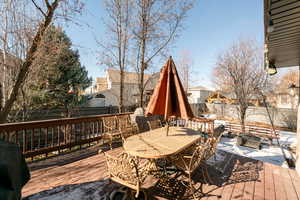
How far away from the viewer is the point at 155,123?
476cm

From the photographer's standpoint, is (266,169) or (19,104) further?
(19,104)

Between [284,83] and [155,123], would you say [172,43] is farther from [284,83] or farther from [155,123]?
[284,83]

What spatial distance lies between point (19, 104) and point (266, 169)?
804 centimetres

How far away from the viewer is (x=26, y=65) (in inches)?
A: 128

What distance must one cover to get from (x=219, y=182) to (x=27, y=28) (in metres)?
6.66

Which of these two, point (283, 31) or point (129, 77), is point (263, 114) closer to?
point (129, 77)

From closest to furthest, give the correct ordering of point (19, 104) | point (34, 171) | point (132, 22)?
point (34, 171), point (19, 104), point (132, 22)

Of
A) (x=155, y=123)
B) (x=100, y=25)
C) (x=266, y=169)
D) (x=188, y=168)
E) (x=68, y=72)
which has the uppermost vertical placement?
(x=100, y=25)

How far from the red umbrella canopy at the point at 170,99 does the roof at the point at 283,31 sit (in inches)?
64.7

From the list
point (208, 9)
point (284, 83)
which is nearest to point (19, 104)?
point (208, 9)

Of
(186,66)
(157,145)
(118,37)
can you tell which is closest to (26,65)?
(157,145)

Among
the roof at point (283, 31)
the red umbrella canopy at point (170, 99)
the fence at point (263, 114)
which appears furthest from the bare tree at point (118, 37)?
the fence at point (263, 114)

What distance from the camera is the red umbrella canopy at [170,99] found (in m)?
2.65

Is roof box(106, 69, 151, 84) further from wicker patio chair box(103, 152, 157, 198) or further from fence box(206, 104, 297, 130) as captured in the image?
fence box(206, 104, 297, 130)
